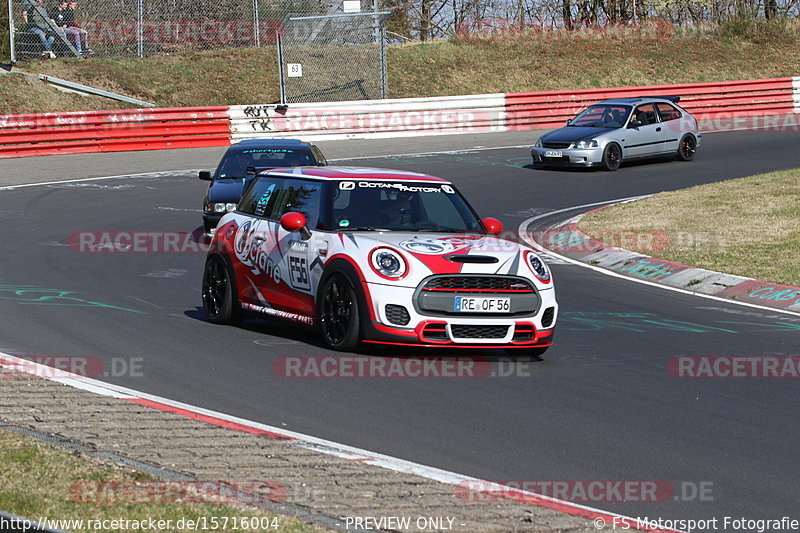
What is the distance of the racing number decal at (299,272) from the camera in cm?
976

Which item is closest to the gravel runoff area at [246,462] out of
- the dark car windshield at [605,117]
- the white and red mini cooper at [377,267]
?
the white and red mini cooper at [377,267]

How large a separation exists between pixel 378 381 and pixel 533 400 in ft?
3.85

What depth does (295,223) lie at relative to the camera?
32.0 ft

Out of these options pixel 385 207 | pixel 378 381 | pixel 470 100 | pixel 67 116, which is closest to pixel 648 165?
pixel 470 100

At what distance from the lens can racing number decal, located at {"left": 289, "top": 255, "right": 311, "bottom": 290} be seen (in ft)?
32.0

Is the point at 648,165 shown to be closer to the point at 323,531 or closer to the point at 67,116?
the point at 67,116

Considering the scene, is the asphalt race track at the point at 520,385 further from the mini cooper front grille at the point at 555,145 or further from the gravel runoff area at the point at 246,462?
the mini cooper front grille at the point at 555,145

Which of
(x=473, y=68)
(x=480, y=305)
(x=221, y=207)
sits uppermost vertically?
(x=473, y=68)

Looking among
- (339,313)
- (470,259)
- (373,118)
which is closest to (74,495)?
(339,313)

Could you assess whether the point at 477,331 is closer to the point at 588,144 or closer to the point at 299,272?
the point at 299,272

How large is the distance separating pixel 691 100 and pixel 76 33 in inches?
746

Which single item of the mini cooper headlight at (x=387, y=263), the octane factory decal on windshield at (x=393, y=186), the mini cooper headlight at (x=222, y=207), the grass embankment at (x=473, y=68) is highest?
the grass embankment at (x=473, y=68)

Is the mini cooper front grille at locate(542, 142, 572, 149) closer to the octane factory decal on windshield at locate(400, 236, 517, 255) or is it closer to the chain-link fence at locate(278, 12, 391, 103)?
the chain-link fence at locate(278, 12, 391, 103)

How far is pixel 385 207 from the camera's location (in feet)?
32.9
